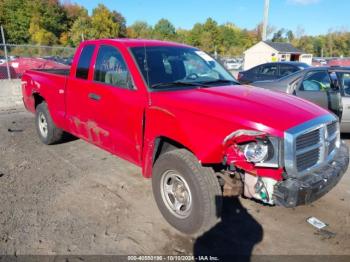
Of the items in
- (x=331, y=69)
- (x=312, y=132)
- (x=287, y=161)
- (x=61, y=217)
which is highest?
(x=331, y=69)

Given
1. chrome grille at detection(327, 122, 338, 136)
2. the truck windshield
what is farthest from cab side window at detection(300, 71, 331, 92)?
chrome grille at detection(327, 122, 338, 136)

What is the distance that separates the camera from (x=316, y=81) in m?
6.96

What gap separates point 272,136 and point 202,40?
69725 mm

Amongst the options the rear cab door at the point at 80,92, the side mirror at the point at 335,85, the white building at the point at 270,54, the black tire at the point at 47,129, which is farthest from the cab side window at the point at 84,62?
the white building at the point at 270,54

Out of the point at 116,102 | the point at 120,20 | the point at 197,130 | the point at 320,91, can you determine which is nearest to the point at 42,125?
the point at 116,102

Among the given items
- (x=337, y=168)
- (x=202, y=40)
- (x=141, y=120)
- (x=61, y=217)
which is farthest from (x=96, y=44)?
(x=202, y=40)

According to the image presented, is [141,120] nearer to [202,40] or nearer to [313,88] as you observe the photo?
[313,88]

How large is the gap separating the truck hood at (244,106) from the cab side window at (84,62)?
153 centimetres

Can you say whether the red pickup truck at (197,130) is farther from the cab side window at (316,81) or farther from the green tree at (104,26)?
the green tree at (104,26)

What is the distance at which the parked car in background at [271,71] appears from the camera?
11.8 m

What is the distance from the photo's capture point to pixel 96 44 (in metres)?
4.58

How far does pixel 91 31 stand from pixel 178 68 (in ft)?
195

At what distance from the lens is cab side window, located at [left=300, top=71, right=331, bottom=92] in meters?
6.90

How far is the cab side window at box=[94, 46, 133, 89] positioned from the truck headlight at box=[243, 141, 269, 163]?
164cm
